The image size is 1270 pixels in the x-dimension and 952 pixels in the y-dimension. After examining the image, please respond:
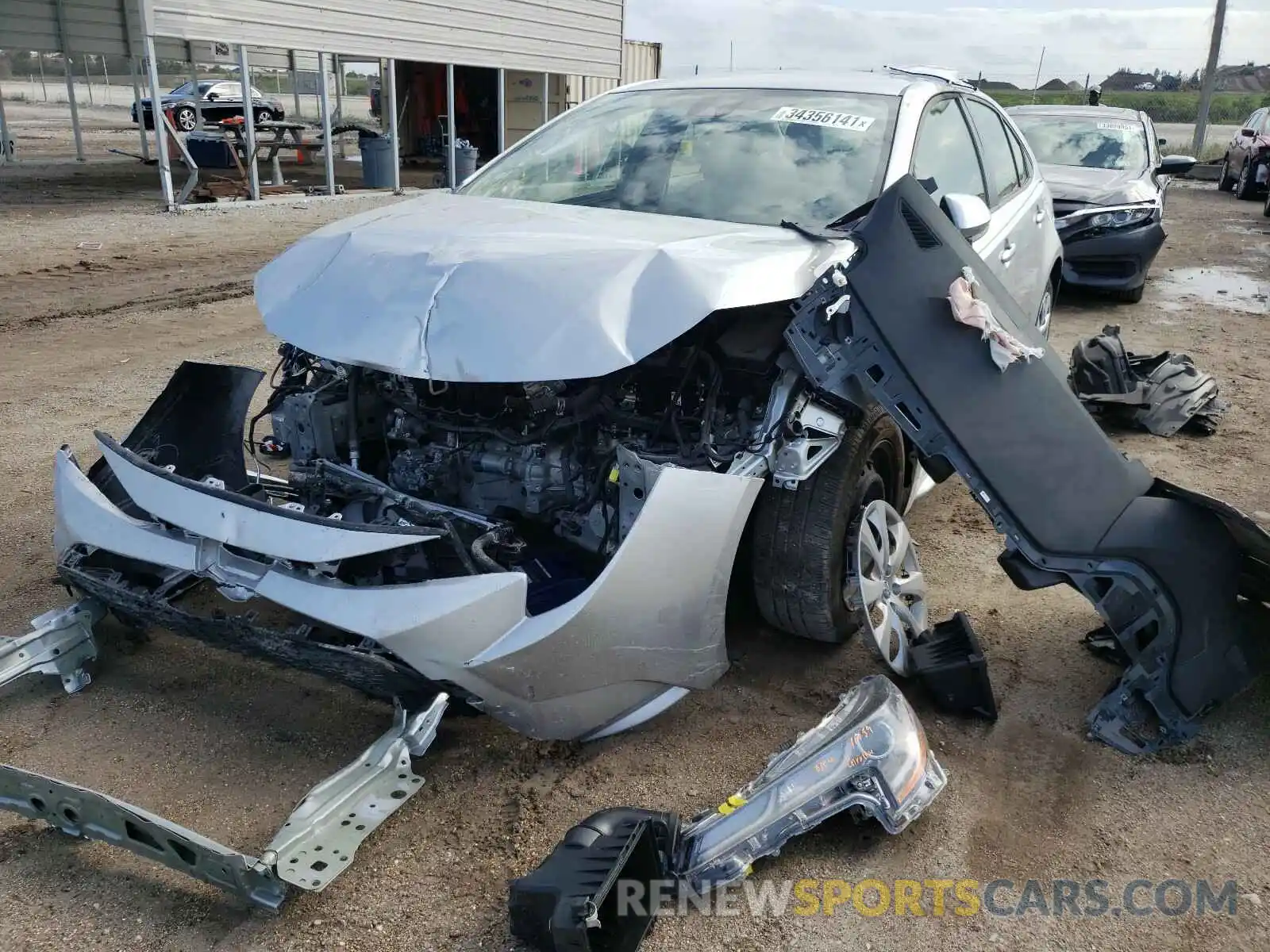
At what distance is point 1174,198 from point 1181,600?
19.9m

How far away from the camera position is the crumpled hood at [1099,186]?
8.78 meters

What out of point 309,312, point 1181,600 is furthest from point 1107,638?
point 309,312

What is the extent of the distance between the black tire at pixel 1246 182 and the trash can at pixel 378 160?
54.0 ft

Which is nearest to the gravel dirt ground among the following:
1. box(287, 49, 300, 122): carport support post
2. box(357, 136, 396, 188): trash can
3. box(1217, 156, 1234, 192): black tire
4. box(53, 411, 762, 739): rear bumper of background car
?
box(53, 411, 762, 739): rear bumper of background car

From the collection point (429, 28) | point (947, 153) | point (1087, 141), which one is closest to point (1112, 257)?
point (1087, 141)

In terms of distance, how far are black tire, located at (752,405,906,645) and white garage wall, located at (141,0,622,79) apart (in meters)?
12.1

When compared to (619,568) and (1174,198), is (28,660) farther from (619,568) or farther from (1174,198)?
Result: (1174,198)

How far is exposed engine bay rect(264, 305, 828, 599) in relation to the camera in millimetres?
2828

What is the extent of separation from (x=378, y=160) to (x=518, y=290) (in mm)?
14867

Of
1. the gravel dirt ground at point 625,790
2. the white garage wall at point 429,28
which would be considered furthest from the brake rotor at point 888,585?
the white garage wall at point 429,28

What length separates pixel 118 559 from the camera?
315 cm

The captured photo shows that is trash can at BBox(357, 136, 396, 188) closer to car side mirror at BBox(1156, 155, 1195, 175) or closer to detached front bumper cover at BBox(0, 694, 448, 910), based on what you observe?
car side mirror at BBox(1156, 155, 1195, 175)

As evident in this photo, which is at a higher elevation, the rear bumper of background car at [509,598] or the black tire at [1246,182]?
the rear bumper of background car at [509,598]

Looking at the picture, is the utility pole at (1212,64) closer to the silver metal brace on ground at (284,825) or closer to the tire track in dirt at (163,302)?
the tire track in dirt at (163,302)
